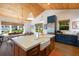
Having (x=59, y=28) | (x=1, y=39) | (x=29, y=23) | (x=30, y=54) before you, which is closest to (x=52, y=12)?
(x=59, y=28)

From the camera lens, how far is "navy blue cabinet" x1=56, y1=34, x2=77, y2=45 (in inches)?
89.4

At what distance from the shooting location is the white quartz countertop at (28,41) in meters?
2.11

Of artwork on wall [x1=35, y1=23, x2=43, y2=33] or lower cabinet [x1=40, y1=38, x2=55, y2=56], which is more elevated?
artwork on wall [x1=35, y1=23, x2=43, y2=33]

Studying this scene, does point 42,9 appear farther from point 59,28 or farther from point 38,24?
point 59,28

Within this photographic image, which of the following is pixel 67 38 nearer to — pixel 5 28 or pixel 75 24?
pixel 75 24

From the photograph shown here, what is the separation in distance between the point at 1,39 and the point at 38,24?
74 centimetres

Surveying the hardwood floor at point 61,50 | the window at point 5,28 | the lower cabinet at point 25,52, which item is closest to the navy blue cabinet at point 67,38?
the hardwood floor at point 61,50

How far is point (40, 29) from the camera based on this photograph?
2311mm

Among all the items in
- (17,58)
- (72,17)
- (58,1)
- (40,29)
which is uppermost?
(58,1)

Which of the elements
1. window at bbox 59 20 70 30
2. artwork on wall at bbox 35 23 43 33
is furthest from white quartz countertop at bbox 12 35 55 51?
window at bbox 59 20 70 30

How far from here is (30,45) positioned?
6.91 feet

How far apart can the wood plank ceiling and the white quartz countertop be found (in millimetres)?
398

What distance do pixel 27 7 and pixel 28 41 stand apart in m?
0.65

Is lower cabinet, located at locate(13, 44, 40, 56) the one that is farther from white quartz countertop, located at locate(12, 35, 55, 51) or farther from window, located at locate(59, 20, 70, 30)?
window, located at locate(59, 20, 70, 30)
